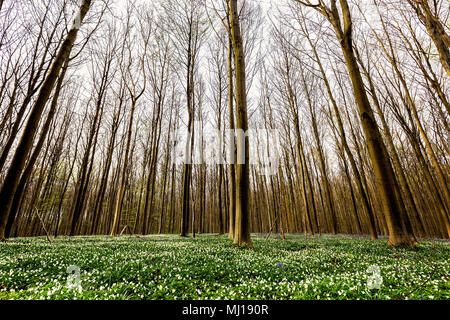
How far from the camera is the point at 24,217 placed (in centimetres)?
2281

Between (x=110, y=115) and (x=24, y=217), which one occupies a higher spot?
(x=110, y=115)

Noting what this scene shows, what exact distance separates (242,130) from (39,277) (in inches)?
248

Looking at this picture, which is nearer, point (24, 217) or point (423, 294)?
point (423, 294)

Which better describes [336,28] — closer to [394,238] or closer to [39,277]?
[394,238]

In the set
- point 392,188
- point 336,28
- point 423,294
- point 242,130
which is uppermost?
point 336,28

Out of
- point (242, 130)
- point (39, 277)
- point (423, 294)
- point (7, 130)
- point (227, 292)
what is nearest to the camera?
point (423, 294)

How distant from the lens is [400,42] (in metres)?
10.4

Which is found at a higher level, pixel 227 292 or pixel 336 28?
pixel 336 28

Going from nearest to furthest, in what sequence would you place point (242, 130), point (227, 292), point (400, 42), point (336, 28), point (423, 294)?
point (423, 294), point (227, 292), point (242, 130), point (336, 28), point (400, 42)
